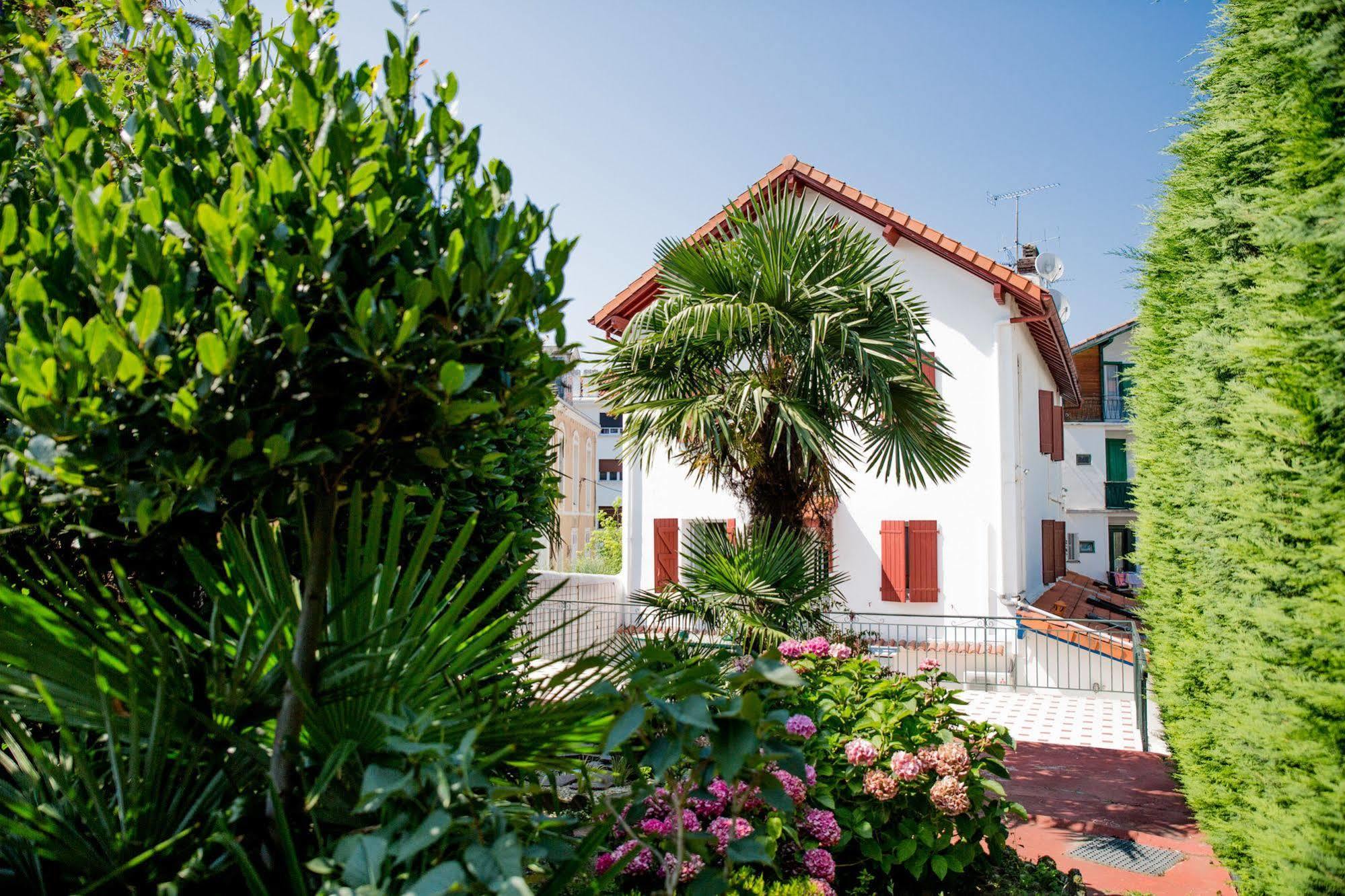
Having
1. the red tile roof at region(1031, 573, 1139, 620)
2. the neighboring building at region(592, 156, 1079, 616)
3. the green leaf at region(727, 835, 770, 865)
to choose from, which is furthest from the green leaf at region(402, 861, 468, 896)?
the red tile roof at region(1031, 573, 1139, 620)

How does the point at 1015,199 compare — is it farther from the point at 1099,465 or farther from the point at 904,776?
the point at 904,776

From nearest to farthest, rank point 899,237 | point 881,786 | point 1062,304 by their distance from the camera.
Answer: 1. point 881,786
2. point 899,237
3. point 1062,304

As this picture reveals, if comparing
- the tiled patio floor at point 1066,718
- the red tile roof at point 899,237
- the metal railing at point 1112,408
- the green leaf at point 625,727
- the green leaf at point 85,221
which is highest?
the red tile roof at point 899,237

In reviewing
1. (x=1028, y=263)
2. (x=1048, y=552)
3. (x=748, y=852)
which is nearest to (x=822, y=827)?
(x=748, y=852)

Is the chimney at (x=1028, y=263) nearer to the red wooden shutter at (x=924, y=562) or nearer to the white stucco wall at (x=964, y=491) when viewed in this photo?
the white stucco wall at (x=964, y=491)

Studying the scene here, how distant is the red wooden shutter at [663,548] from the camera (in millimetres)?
14844

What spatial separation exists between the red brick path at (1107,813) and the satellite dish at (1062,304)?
51.7 ft

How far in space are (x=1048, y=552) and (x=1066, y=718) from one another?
9530 millimetres

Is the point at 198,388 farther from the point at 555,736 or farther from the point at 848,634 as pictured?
the point at 848,634

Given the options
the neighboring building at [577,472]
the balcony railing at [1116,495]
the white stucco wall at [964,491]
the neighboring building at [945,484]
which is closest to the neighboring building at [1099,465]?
the balcony railing at [1116,495]

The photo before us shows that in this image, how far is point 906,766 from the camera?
333 centimetres

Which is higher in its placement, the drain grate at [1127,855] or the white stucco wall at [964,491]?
the white stucco wall at [964,491]

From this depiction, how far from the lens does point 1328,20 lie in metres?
2.66

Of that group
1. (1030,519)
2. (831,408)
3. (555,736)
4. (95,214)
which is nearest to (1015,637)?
(1030,519)
